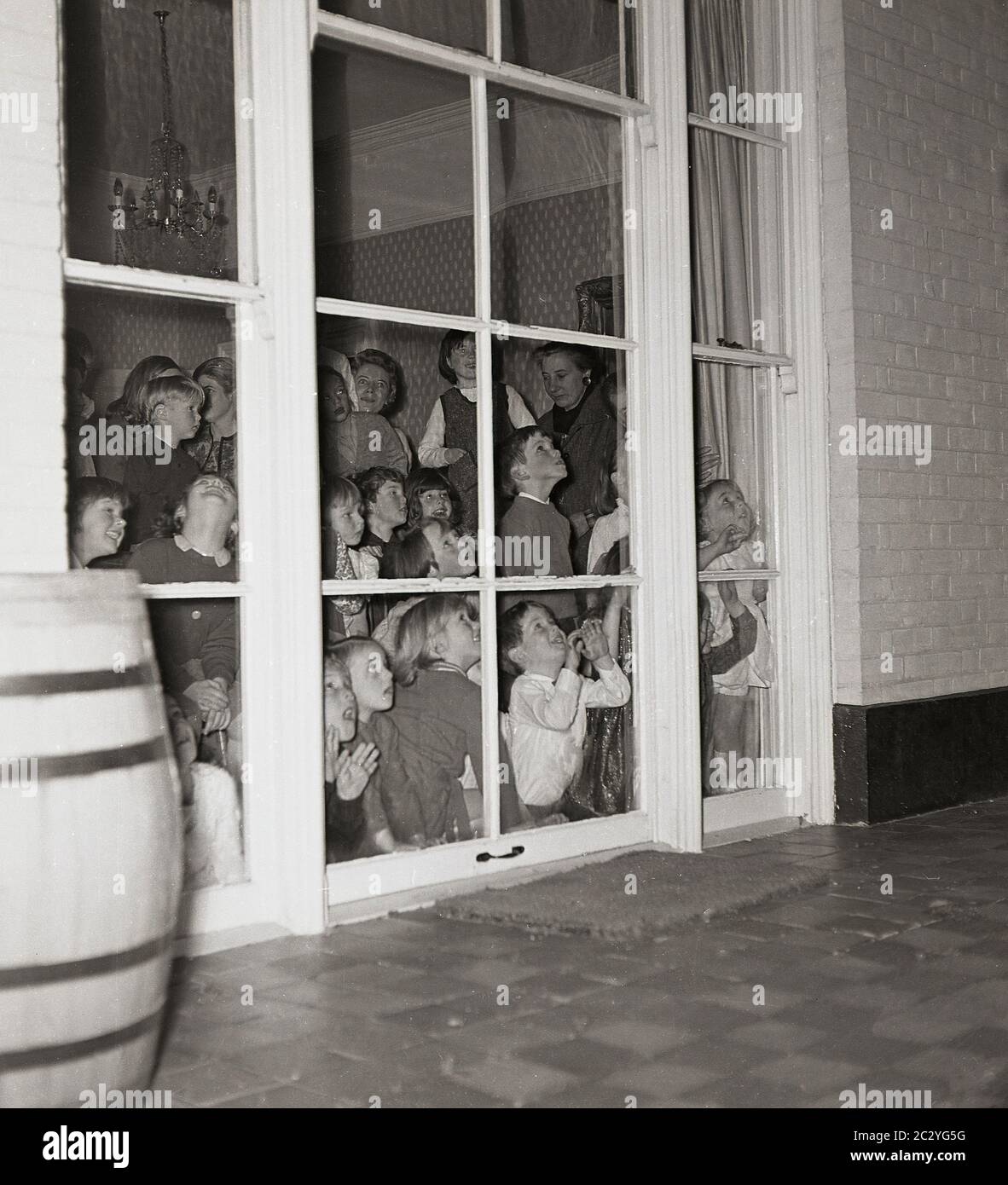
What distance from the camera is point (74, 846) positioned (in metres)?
1.76

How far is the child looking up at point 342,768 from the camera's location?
118 inches

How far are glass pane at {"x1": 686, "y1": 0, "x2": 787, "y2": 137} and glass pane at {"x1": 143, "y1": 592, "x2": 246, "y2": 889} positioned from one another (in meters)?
2.03

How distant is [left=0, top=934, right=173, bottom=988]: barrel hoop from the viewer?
1.73 metres

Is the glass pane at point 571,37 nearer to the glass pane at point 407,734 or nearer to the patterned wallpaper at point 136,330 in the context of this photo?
the patterned wallpaper at point 136,330

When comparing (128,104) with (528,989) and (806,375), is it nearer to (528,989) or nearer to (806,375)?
(528,989)

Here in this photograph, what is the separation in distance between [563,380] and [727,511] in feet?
2.33

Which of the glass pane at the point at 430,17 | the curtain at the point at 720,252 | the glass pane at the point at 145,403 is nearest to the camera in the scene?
the glass pane at the point at 145,403

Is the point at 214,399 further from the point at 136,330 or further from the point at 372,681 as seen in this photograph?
the point at 372,681

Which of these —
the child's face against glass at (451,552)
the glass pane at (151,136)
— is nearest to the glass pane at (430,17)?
the glass pane at (151,136)

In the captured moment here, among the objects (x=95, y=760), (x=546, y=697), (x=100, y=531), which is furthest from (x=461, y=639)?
(x=95, y=760)

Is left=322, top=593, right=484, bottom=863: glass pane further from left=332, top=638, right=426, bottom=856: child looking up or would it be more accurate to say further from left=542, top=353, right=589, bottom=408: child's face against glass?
left=542, top=353, right=589, bottom=408: child's face against glass

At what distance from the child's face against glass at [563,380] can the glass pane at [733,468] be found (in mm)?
433

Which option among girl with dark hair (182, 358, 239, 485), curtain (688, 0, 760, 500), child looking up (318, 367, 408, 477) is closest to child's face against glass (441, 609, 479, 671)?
child looking up (318, 367, 408, 477)

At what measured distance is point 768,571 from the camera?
4070 millimetres
